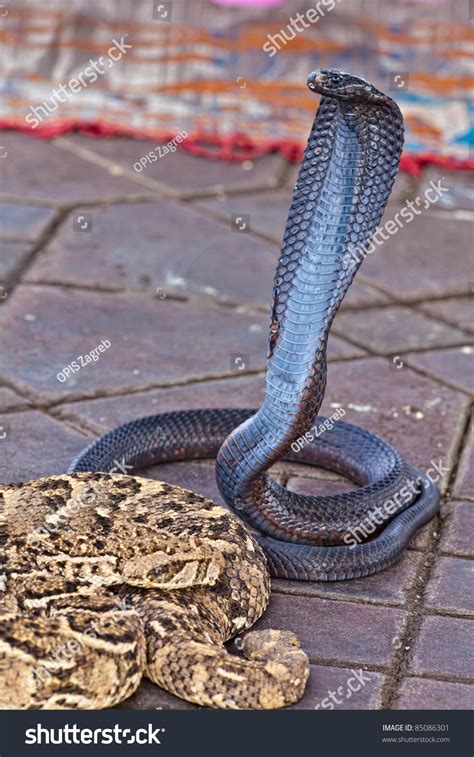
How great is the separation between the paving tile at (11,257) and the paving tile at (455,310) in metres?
1.86

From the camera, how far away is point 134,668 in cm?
328

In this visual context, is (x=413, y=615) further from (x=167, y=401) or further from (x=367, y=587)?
(x=167, y=401)

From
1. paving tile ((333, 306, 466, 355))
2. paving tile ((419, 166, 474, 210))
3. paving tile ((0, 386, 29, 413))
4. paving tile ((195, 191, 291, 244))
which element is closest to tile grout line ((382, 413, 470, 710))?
paving tile ((333, 306, 466, 355))

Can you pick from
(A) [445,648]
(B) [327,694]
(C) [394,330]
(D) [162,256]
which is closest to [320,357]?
(A) [445,648]

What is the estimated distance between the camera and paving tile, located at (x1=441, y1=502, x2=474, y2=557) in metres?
4.24

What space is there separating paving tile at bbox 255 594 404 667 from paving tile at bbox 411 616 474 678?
8 centimetres

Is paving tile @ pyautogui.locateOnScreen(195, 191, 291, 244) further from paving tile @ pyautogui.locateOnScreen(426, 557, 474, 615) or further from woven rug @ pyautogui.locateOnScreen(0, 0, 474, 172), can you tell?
paving tile @ pyautogui.locateOnScreen(426, 557, 474, 615)

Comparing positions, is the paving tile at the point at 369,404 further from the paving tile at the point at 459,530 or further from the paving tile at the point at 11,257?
the paving tile at the point at 11,257

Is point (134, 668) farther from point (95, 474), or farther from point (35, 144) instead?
point (35, 144)

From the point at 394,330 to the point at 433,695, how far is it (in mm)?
2763

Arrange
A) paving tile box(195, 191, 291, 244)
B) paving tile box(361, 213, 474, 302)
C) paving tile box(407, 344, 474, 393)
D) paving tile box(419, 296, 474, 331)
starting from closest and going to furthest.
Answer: paving tile box(407, 344, 474, 393) < paving tile box(419, 296, 474, 331) < paving tile box(361, 213, 474, 302) < paving tile box(195, 191, 291, 244)

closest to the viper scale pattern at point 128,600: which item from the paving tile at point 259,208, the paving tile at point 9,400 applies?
the paving tile at point 9,400

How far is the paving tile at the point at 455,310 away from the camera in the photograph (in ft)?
20.1

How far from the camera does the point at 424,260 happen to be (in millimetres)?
6762
